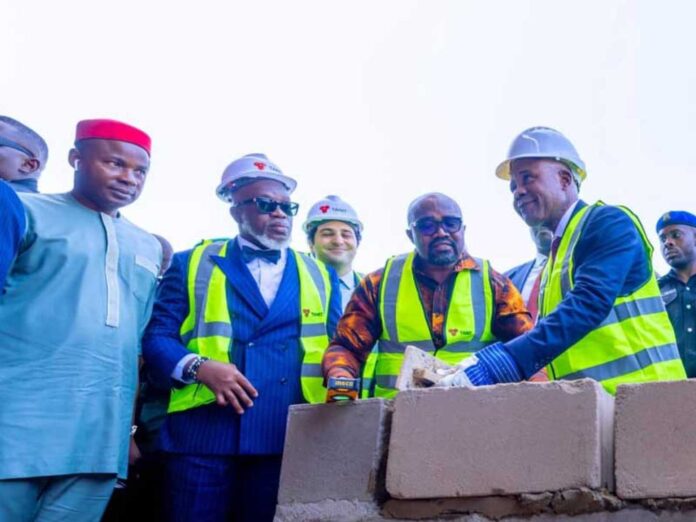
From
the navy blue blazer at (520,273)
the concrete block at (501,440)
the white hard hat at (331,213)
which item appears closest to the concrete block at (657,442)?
the concrete block at (501,440)

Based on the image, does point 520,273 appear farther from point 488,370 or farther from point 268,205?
point 488,370

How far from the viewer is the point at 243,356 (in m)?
3.80

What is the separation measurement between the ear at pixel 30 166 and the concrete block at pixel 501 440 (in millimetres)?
2293

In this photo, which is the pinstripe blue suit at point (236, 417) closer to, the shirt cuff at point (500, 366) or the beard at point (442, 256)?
the beard at point (442, 256)

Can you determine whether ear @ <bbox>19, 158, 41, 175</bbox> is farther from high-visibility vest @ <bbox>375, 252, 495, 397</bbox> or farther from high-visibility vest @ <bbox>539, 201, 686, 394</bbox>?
high-visibility vest @ <bbox>539, 201, 686, 394</bbox>

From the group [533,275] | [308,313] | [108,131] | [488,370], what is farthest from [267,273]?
[533,275]

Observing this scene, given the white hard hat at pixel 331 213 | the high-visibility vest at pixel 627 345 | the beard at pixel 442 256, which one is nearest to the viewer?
the high-visibility vest at pixel 627 345

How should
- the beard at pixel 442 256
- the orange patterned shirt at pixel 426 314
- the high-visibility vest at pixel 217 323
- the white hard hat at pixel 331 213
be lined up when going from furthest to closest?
the white hard hat at pixel 331 213
the beard at pixel 442 256
the orange patterned shirt at pixel 426 314
the high-visibility vest at pixel 217 323

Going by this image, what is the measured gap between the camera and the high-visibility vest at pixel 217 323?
3766 millimetres

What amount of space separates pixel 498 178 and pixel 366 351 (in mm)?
1160

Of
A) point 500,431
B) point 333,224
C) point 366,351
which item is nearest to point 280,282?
point 366,351

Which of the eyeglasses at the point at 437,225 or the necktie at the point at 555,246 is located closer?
the necktie at the point at 555,246

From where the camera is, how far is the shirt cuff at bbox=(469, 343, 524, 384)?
10.7 feet

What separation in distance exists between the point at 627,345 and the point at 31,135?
296 centimetres
